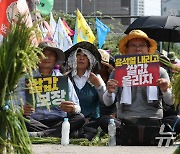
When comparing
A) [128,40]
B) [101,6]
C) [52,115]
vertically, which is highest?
[101,6]

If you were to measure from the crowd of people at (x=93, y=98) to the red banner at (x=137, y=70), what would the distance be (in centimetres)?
8

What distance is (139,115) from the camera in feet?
18.8

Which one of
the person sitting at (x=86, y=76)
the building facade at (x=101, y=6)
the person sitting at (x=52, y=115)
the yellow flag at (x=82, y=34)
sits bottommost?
the person sitting at (x=52, y=115)

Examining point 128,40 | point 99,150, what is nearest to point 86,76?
point 128,40

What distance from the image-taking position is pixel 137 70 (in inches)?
219

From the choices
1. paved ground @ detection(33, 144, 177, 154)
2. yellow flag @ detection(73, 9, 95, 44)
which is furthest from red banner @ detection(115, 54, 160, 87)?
yellow flag @ detection(73, 9, 95, 44)

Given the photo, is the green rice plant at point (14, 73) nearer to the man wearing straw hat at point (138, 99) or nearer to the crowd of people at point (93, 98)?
the crowd of people at point (93, 98)

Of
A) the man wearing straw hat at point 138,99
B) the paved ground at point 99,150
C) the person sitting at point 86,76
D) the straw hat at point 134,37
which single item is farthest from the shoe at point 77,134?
the straw hat at point 134,37

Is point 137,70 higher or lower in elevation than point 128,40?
lower

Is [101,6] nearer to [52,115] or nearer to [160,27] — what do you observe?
[160,27]

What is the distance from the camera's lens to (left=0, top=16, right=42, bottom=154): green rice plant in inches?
118

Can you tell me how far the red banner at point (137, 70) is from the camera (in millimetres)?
5535

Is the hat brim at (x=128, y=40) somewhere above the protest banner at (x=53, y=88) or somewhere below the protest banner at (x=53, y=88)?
above

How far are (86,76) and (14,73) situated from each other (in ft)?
11.5
